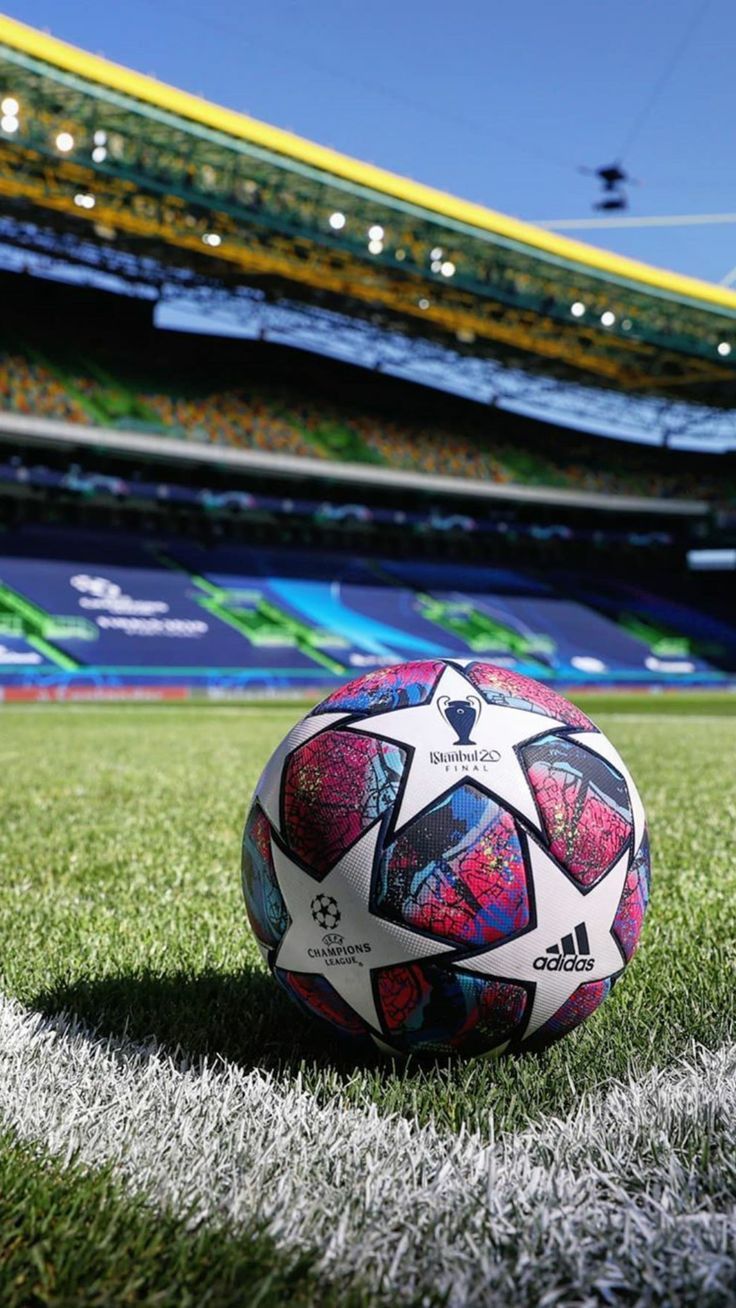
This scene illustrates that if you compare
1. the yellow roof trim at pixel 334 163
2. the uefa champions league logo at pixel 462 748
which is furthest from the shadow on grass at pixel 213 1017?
the yellow roof trim at pixel 334 163

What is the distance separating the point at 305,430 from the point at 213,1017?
35960mm

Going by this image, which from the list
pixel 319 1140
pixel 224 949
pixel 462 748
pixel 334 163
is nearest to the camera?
pixel 319 1140

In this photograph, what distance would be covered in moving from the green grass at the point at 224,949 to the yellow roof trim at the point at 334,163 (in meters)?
19.7

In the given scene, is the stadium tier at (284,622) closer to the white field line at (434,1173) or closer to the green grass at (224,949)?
the green grass at (224,949)

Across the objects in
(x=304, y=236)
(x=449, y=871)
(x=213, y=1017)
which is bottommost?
(x=213, y=1017)

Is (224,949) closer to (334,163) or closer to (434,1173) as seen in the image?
(434,1173)

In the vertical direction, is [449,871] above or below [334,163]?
below

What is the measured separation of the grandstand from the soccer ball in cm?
2369

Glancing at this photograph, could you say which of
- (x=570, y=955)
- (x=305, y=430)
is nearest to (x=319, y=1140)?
(x=570, y=955)

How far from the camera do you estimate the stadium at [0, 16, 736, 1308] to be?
1563mm

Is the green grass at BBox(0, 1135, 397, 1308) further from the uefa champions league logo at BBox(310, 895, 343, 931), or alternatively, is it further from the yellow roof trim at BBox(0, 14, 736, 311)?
the yellow roof trim at BBox(0, 14, 736, 311)

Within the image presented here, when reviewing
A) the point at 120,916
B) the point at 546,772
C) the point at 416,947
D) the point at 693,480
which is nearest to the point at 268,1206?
the point at 416,947

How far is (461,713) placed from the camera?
2.19 meters

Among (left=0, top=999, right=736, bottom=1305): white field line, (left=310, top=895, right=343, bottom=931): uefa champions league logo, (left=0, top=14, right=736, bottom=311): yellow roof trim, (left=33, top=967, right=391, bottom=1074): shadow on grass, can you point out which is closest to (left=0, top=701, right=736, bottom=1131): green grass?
(left=33, top=967, right=391, bottom=1074): shadow on grass
